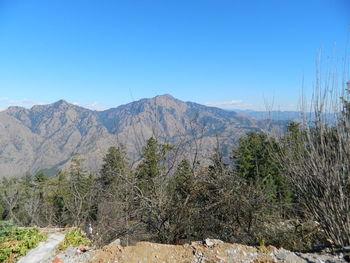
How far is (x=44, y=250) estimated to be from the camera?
12.9 feet

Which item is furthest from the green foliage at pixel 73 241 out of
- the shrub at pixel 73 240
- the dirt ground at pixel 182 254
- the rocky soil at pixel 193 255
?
the dirt ground at pixel 182 254

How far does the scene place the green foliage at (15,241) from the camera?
3729 millimetres

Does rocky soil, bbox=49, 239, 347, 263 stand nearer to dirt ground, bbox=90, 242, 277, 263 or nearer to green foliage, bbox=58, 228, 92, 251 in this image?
dirt ground, bbox=90, 242, 277, 263

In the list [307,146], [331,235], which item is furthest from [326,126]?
[331,235]

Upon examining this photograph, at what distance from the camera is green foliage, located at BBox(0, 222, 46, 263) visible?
373cm

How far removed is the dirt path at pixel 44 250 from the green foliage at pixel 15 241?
10 centimetres

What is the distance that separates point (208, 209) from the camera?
21.9 feet

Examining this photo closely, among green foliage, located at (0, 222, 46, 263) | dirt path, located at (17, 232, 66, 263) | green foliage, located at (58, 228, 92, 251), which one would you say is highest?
green foliage, located at (0, 222, 46, 263)

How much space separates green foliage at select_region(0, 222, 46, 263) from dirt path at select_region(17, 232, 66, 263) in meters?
0.10

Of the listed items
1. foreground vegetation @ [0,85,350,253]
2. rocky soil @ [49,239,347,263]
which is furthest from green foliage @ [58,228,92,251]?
foreground vegetation @ [0,85,350,253]

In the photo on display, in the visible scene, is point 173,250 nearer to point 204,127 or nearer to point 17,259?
point 17,259

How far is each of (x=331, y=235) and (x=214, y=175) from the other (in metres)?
3.68

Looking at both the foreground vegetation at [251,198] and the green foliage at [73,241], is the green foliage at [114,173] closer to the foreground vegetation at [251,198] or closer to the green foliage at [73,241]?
the foreground vegetation at [251,198]

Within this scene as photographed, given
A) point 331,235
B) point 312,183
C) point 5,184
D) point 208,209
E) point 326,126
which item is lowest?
point 5,184
